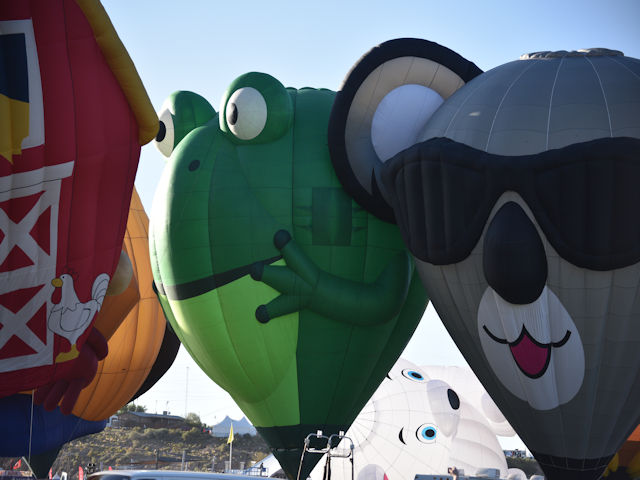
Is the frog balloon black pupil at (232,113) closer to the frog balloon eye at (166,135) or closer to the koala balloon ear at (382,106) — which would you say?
the koala balloon ear at (382,106)

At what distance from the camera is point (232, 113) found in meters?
13.8

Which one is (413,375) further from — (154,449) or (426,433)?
(154,449)

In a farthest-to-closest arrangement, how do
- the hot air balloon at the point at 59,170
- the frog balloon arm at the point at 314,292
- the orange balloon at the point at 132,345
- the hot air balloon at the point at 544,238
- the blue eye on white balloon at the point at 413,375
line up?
the blue eye on white balloon at the point at 413,375 → the orange balloon at the point at 132,345 → the frog balloon arm at the point at 314,292 → the hot air balloon at the point at 544,238 → the hot air balloon at the point at 59,170

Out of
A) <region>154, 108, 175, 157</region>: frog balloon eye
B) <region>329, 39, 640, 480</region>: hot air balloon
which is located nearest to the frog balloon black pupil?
<region>154, 108, 175, 157</region>: frog balloon eye

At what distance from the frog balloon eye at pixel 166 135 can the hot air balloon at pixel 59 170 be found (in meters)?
4.55

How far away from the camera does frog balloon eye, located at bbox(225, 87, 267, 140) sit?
13.6 meters

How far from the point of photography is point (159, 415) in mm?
47188

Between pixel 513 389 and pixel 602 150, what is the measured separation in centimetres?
303

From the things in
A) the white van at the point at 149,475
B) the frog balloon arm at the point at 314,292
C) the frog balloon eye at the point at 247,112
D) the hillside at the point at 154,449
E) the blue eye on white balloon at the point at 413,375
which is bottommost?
the hillside at the point at 154,449

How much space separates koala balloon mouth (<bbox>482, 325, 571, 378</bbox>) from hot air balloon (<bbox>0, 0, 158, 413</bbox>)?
472 cm

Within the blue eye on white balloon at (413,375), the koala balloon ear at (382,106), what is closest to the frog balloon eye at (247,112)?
the koala balloon ear at (382,106)

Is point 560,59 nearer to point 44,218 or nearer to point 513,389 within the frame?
point 513,389

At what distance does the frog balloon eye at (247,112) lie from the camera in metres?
13.6

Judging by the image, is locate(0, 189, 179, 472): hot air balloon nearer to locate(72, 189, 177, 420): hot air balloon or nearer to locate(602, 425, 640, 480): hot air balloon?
locate(72, 189, 177, 420): hot air balloon
